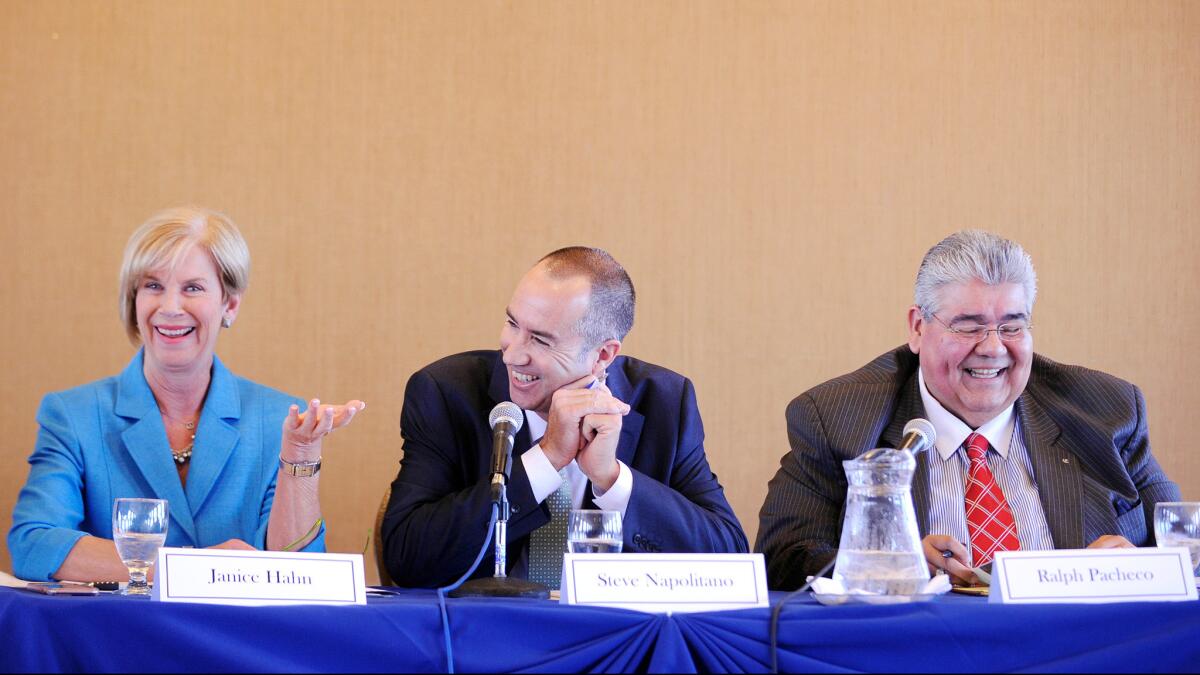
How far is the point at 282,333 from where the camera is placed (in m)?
3.91

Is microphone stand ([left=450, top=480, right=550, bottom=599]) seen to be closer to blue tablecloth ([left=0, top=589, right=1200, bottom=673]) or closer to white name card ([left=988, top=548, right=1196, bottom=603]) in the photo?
blue tablecloth ([left=0, top=589, right=1200, bottom=673])

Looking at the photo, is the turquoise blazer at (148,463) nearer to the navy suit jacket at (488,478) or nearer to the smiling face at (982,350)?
the navy suit jacket at (488,478)

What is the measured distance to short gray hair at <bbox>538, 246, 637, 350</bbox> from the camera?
9.14 feet

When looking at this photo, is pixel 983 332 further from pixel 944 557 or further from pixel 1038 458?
pixel 944 557

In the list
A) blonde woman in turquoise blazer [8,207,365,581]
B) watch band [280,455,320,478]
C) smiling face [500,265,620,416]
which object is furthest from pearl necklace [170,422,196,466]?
smiling face [500,265,620,416]

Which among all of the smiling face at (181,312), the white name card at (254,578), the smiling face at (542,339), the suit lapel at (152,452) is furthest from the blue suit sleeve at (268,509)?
the white name card at (254,578)

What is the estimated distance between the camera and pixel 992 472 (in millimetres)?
2787

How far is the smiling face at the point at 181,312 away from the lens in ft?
9.52

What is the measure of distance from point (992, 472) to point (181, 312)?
1.93 meters

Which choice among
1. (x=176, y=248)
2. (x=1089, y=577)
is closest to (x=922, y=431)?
(x=1089, y=577)

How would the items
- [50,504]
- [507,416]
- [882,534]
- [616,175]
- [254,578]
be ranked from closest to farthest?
[254,578] → [882,534] → [507,416] → [50,504] → [616,175]

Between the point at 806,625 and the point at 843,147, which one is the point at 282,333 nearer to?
the point at 843,147

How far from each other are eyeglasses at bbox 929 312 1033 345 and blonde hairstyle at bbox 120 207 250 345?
1737 millimetres

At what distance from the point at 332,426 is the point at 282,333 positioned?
5.41 ft
